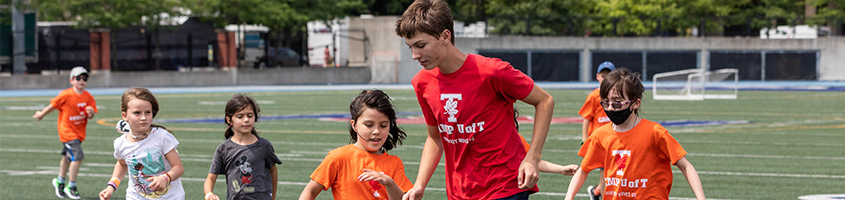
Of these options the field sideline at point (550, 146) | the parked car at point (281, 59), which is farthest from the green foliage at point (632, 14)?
the field sideline at point (550, 146)

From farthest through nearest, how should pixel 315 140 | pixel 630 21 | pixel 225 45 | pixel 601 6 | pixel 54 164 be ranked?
pixel 601 6, pixel 630 21, pixel 225 45, pixel 315 140, pixel 54 164

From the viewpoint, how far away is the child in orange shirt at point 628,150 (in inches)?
220

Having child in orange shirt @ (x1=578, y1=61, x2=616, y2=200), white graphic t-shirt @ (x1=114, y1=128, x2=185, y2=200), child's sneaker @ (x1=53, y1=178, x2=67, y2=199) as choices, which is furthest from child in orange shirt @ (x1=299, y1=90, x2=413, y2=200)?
child's sneaker @ (x1=53, y1=178, x2=67, y2=199)

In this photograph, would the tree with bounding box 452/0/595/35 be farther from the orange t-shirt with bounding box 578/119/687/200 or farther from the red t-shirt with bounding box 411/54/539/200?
the red t-shirt with bounding box 411/54/539/200

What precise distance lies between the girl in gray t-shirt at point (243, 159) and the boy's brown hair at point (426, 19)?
1.94 metres

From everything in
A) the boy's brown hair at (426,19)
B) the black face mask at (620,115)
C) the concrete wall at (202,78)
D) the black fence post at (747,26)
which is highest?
the black fence post at (747,26)

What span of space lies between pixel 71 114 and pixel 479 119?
7722 millimetres

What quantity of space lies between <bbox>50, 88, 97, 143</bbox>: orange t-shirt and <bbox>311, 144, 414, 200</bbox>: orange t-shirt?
6.93 metres

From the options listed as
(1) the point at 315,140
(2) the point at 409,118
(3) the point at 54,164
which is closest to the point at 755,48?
(2) the point at 409,118

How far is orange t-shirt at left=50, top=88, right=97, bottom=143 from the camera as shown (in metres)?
11.4

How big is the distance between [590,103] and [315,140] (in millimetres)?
8270

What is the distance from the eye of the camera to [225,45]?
48188 millimetres

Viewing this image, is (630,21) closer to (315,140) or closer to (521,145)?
(315,140)

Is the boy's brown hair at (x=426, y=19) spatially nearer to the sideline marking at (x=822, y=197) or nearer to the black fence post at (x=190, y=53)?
the sideline marking at (x=822, y=197)
